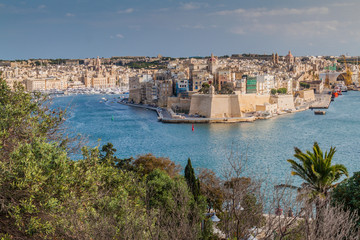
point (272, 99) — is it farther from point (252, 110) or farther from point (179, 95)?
point (179, 95)

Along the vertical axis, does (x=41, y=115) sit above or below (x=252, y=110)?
above

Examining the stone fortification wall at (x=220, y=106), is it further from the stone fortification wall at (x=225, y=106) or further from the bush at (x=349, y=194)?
the bush at (x=349, y=194)

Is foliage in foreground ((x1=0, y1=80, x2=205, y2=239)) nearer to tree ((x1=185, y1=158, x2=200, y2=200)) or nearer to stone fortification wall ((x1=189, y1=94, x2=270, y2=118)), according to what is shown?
tree ((x1=185, y1=158, x2=200, y2=200))

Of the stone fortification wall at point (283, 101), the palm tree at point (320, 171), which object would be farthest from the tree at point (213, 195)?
the stone fortification wall at point (283, 101)

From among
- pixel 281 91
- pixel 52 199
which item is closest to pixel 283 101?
pixel 281 91

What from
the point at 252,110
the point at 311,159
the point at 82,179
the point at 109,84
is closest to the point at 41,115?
the point at 82,179

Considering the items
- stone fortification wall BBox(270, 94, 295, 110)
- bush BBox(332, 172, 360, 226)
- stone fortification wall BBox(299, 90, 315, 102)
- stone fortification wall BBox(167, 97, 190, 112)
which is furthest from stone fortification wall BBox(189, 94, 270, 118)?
bush BBox(332, 172, 360, 226)
